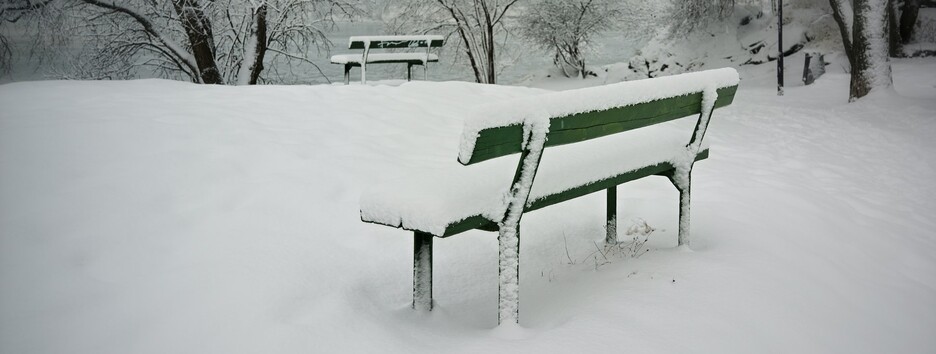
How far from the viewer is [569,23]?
70.1 ft

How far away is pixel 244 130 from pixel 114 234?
208 centimetres

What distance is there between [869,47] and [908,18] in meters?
6.37

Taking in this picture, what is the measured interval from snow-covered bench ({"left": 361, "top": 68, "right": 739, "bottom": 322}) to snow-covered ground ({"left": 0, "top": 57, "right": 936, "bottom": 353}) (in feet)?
1.36

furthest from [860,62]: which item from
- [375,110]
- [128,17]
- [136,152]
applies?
[128,17]

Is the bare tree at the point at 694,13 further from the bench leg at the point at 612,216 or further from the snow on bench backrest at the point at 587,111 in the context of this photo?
the snow on bench backrest at the point at 587,111

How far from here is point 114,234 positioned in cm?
387

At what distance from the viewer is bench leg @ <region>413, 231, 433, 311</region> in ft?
10.1

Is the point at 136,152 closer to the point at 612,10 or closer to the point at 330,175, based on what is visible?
the point at 330,175

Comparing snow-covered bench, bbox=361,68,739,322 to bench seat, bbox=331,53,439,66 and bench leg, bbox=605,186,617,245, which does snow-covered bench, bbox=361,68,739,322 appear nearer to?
bench leg, bbox=605,186,617,245

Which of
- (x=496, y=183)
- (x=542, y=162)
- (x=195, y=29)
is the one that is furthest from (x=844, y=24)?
(x=496, y=183)

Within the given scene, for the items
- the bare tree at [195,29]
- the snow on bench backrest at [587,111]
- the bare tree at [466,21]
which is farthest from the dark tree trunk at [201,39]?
the snow on bench backrest at [587,111]

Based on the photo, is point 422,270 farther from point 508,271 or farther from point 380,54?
point 380,54

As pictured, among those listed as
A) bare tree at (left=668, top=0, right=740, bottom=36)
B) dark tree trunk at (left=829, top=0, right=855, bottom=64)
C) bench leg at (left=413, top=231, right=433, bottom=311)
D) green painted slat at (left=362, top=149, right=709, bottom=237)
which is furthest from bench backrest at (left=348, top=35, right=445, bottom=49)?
bare tree at (left=668, top=0, right=740, bottom=36)

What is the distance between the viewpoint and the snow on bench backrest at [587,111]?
8.51ft
